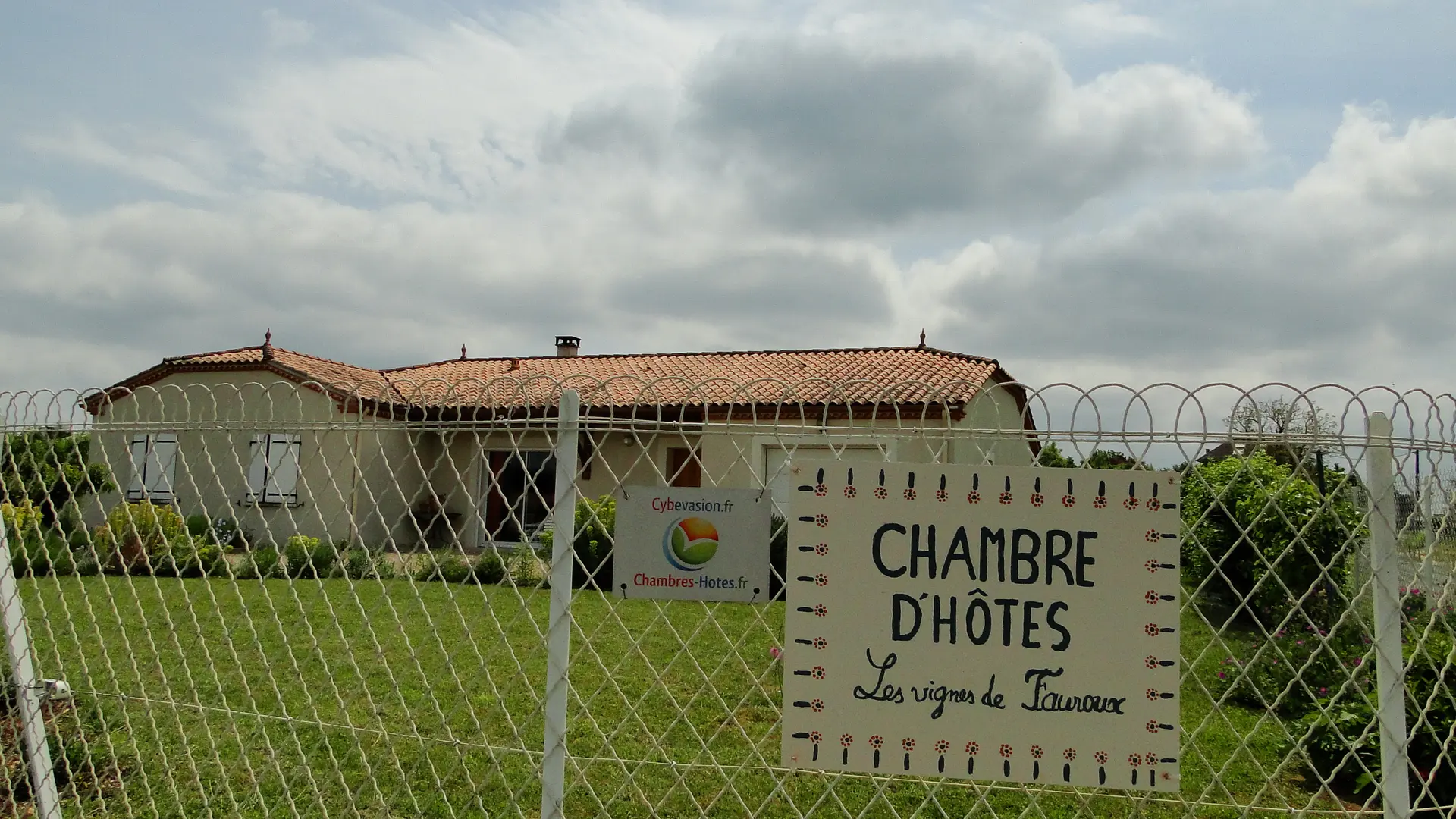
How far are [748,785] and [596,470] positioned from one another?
11.1m

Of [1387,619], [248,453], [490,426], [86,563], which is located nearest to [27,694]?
[248,453]

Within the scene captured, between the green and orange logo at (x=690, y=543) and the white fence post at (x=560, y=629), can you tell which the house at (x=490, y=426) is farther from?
the green and orange logo at (x=690, y=543)

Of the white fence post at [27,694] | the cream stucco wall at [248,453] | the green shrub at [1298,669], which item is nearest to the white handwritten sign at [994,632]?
the cream stucco wall at [248,453]

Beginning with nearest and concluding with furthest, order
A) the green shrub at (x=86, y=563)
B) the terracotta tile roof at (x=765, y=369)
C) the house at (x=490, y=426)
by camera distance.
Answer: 1. the house at (x=490, y=426)
2. the green shrub at (x=86, y=563)
3. the terracotta tile roof at (x=765, y=369)

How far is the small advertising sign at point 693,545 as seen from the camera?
8.44 ft

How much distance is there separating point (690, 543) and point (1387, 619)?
6.36 feet

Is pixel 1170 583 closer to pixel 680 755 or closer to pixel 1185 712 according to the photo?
pixel 680 755

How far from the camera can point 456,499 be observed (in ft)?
55.1

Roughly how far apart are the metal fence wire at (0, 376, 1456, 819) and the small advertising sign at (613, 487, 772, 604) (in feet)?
0.27

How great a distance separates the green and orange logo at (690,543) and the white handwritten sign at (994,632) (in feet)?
0.80

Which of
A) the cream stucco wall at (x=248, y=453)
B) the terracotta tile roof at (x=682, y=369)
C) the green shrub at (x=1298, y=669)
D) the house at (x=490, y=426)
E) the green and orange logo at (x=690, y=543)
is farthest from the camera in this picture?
the terracotta tile roof at (x=682, y=369)

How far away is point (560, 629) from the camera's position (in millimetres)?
2641

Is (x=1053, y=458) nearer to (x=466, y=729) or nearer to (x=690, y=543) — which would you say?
(x=690, y=543)

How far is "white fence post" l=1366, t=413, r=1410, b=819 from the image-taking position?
2480mm
